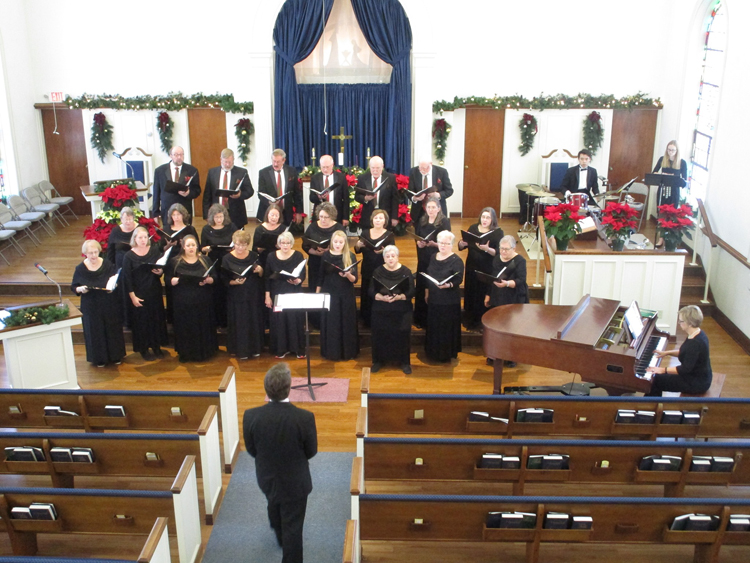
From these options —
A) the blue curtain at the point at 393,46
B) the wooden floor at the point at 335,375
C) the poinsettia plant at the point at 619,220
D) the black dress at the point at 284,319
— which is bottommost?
the wooden floor at the point at 335,375

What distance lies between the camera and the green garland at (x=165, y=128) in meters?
13.0

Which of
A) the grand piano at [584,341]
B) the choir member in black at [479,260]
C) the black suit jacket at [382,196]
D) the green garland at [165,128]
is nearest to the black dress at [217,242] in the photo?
the black suit jacket at [382,196]

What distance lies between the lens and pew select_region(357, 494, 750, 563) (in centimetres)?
445

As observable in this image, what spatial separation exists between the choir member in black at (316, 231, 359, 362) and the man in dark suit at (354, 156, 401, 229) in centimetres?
157

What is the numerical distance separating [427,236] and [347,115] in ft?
16.3

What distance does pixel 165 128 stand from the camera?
12984 mm

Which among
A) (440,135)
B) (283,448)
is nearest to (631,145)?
(440,135)

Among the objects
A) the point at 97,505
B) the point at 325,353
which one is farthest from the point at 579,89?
the point at 97,505

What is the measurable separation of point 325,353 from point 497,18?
24.4ft

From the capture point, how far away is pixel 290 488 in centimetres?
461

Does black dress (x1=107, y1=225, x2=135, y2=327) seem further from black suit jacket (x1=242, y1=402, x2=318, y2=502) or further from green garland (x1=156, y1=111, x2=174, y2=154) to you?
green garland (x1=156, y1=111, x2=174, y2=154)

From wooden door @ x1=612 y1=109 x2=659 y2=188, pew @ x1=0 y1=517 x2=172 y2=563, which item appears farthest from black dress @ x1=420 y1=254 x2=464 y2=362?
wooden door @ x1=612 y1=109 x2=659 y2=188

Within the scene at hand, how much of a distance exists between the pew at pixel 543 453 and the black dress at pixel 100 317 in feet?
13.6

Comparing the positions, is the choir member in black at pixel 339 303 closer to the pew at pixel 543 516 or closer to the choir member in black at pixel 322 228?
the choir member in black at pixel 322 228
